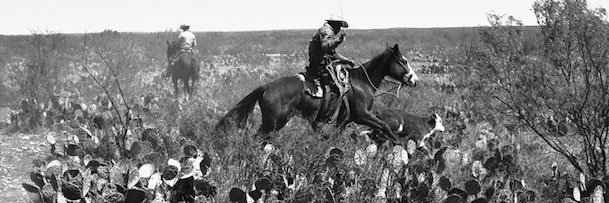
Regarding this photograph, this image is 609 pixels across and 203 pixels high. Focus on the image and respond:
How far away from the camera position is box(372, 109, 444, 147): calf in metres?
10.8

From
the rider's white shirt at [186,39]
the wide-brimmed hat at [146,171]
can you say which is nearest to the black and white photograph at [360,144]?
the wide-brimmed hat at [146,171]

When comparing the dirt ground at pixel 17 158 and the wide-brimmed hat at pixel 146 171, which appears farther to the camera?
the dirt ground at pixel 17 158

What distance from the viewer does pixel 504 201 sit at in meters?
6.87

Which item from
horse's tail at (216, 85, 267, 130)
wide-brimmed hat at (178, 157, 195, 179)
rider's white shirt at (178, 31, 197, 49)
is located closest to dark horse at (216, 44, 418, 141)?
horse's tail at (216, 85, 267, 130)

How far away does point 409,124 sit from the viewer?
10945 mm

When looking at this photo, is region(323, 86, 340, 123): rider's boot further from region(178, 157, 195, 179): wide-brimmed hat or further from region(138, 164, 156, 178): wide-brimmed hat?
region(138, 164, 156, 178): wide-brimmed hat

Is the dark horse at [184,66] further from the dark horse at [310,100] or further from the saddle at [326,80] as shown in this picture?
the saddle at [326,80]

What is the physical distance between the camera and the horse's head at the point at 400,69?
34.5 feet

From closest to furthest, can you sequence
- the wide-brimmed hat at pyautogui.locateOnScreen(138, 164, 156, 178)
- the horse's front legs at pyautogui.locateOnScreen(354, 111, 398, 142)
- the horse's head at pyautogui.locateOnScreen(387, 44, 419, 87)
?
the wide-brimmed hat at pyautogui.locateOnScreen(138, 164, 156, 178)
the horse's front legs at pyautogui.locateOnScreen(354, 111, 398, 142)
the horse's head at pyautogui.locateOnScreen(387, 44, 419, 87)

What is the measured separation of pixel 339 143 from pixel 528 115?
224cm

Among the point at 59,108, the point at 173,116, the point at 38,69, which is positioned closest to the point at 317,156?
the point at 173,116

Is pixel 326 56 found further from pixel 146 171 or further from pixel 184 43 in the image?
pixel 184 43

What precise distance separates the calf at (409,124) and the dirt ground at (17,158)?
189 inches

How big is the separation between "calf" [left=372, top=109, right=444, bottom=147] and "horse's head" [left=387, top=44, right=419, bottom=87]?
2.05 ft
